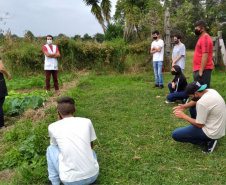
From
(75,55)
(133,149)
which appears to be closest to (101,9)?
(75,55)

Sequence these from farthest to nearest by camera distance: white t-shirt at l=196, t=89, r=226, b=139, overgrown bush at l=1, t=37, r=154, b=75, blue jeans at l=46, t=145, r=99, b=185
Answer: overgrown bush at l=1, t=37, r=154, b=75, white t-shirt at l=196, t=89, r=226, b=139, blue jeans at l=46, t=145, r=99, b=185

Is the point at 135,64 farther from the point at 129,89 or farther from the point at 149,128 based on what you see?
the point at 149,128

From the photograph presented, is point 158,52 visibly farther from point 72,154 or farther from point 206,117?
point 72,154

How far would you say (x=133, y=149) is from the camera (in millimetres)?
3268

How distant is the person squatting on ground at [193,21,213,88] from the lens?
13.4 feet

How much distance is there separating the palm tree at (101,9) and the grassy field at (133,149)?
17.9 m

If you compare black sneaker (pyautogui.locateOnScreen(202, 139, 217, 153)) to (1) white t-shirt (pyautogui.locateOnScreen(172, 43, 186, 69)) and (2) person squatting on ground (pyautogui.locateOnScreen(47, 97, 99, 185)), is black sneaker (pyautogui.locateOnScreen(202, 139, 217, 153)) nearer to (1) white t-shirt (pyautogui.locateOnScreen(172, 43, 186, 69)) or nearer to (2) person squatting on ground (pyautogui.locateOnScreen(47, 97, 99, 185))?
(2) person squatting on ground (pyautogui.locateOnScreen(47, 97, 99, 185))

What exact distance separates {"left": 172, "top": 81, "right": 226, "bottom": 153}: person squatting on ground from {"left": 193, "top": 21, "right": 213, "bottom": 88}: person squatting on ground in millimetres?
1436

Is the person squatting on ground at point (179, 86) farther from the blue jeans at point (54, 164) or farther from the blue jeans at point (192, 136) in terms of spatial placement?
the blue jeans at point (54, 164)

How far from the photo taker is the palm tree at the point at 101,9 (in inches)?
840

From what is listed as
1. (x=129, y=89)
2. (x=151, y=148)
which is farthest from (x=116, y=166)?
(x=129, y=89)

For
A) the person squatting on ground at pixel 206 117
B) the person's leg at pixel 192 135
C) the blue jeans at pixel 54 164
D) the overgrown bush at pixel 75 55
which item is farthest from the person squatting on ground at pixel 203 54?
the overgrown bush at pixel 75 55

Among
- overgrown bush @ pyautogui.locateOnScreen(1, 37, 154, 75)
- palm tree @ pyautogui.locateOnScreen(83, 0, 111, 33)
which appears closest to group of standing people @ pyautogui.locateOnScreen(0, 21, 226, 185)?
overgrown bush @ pyautogui.locateOnScreen(1, 37, 154, 75)

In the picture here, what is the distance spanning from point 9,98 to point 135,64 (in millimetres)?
5995
